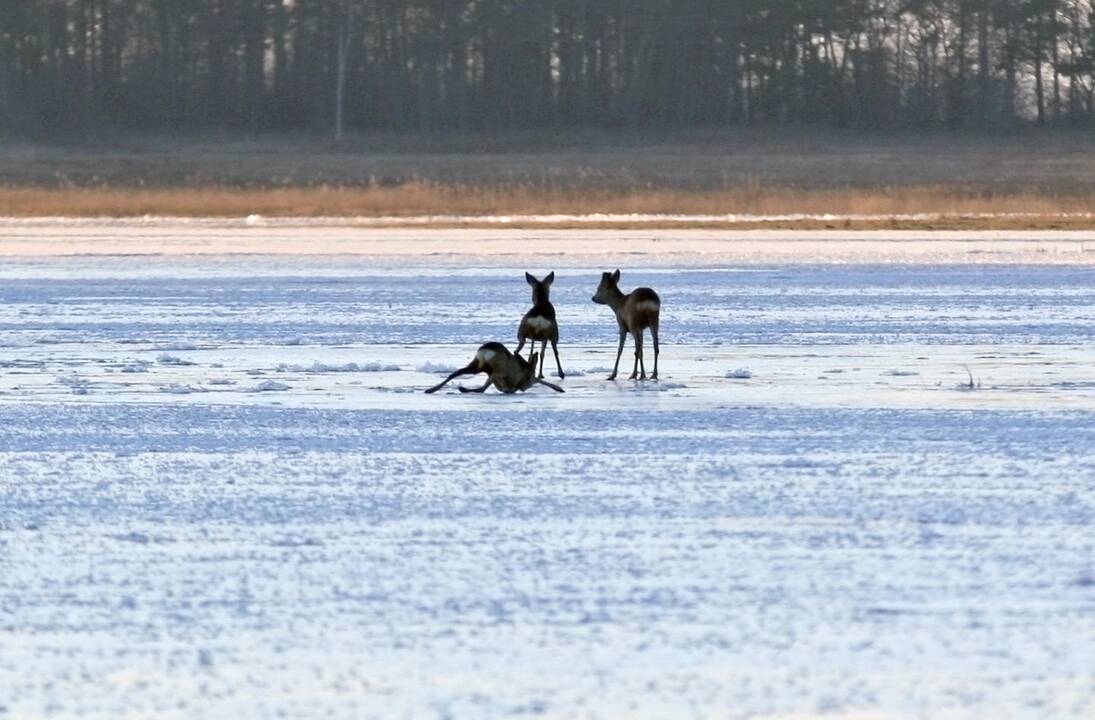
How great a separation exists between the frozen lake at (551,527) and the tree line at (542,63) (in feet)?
168

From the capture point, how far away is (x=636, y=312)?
12.1m

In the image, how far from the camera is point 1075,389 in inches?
461

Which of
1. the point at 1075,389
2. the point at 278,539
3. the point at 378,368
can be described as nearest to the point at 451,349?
the point at 378,368

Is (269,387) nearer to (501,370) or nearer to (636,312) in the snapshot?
(501,370)

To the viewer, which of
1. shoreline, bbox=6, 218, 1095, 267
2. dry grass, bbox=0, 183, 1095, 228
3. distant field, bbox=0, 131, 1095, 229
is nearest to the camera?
shoreline, bbox=6, 218, 1095, 267

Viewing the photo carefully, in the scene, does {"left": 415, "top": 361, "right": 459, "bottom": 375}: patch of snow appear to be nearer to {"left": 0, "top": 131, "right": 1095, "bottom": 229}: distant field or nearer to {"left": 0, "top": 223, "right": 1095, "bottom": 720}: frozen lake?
{"left": 0, "top": 223, "right": 1095, "bottom": 720}: frozen lake

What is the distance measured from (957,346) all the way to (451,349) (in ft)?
12.0

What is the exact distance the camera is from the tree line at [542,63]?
6625 centimetres

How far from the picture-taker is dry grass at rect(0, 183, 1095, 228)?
38031mm

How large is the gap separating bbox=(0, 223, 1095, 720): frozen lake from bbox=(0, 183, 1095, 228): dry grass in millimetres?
22323

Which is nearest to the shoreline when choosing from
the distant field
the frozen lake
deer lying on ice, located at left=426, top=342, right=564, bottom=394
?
the distant field

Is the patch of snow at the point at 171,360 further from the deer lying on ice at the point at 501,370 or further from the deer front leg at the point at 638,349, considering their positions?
the deer front leg at the point at 638,349

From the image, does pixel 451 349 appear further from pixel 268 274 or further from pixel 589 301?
pixel 268 274

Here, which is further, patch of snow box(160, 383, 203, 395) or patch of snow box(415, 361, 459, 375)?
patch of snow box(415, 361, 459, 375)
